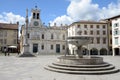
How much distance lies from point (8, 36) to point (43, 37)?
12630 millimetres

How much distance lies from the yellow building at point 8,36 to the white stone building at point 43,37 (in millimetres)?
7697

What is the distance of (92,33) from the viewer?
181 feet

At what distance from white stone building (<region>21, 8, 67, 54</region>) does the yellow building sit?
7.70 m

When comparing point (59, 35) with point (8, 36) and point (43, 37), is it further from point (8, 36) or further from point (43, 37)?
point (8, 36)

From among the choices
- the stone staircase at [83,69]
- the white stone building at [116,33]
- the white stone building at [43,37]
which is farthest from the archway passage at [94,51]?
the stone staircase at [83,69]

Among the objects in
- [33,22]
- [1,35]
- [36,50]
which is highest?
[33,22]

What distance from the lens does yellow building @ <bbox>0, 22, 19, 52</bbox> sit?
61.4m

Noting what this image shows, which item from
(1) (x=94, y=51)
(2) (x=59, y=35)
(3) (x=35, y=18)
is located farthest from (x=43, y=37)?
(1) (x=94, y=51)

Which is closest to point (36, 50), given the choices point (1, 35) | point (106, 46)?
point (1, 35)

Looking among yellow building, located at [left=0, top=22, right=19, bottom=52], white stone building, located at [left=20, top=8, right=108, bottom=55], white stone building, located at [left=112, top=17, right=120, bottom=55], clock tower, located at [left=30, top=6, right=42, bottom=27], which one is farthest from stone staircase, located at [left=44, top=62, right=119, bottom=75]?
yellow building, located at [left=0, top=22, right=19, bottom=52]

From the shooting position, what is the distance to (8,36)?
205 ft

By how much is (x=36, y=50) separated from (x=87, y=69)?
47176 mm

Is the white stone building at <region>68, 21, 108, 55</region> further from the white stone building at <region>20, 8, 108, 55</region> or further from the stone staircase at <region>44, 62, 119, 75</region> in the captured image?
the stone staircase at <region>44, 62, 119, 75</region>

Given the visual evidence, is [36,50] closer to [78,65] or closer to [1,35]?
[1,35]
